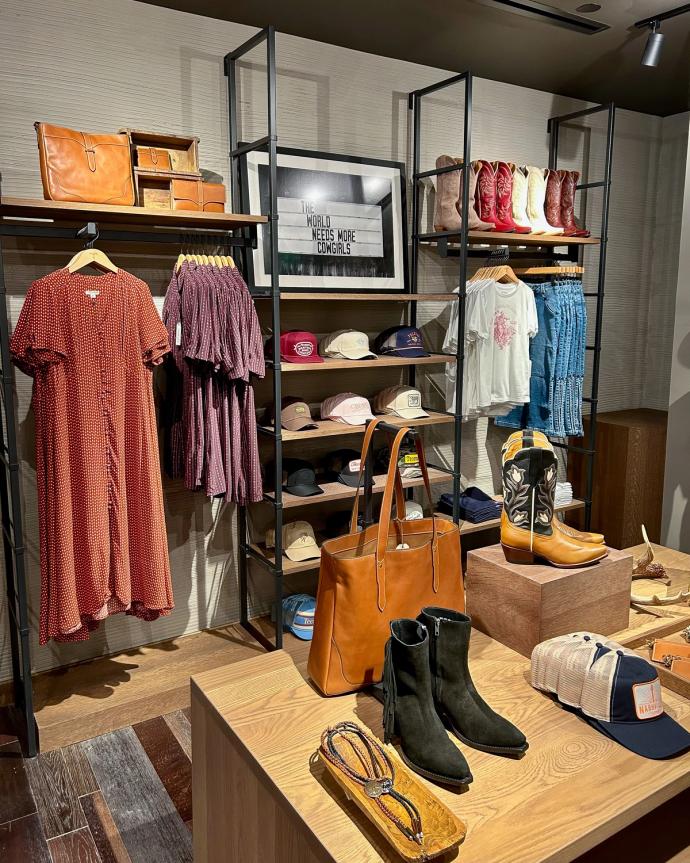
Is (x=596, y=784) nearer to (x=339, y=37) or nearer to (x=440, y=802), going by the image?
(x=440, y=802)

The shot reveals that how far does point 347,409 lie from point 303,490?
476 millimetres

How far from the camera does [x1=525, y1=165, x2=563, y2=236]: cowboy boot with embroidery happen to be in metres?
3.99

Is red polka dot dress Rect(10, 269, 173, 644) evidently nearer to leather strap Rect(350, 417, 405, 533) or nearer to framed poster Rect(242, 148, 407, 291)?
framed poster Rect(242, 148, 407, 291)

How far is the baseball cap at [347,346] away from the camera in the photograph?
3.38 meters

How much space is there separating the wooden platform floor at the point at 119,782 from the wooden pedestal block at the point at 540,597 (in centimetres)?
42

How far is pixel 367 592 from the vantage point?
55.4 inches

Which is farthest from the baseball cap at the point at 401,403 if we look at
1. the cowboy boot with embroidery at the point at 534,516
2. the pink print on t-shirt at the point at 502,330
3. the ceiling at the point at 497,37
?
the cowboy boot with embroidery at the point at 534,516

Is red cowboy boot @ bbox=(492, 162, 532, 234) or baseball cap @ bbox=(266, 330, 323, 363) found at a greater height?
red cowboy boot @ bbox=(492, 162, 532, 234)

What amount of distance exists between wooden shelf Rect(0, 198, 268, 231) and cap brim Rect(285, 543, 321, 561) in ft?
4.67

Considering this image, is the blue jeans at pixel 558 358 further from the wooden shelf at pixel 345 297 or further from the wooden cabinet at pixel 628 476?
the wooden shelf at pixel 345 297

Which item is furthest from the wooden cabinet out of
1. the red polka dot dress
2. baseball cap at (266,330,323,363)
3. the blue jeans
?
the red polka dot dress

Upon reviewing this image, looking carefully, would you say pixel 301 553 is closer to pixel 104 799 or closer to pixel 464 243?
pixel 104 799

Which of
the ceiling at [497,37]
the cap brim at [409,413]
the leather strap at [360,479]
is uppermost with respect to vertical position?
the ceiling at [497,37]

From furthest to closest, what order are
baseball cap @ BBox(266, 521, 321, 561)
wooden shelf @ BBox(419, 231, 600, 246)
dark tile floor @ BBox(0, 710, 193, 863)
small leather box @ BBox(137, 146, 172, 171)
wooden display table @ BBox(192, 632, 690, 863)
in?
1. wooden shelf @ BBox(419, 231, 600, 246)
2. baseball cap @ BBox(266, 521, 321, 561)
3. small leather box @ BBox(137, 146, 172, 171)
4. dark tile floor @ BBox(0, 710, 193, 863)
5. wooden display table @ BBox(192, 632, 690, 863)
